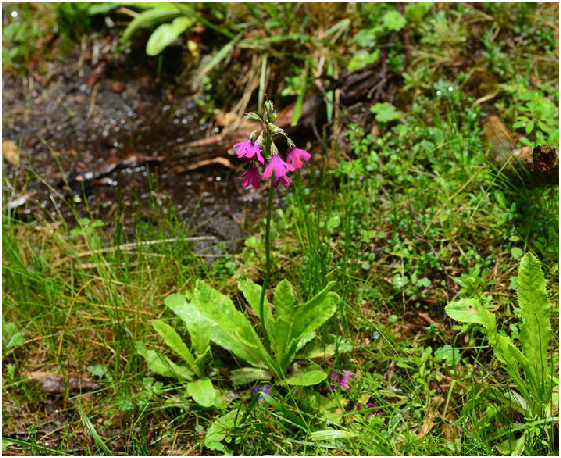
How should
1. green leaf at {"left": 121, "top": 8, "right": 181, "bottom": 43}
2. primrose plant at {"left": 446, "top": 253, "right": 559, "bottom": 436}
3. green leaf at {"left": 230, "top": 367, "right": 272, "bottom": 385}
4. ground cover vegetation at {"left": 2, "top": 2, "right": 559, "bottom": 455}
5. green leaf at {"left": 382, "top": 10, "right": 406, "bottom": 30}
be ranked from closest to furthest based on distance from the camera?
primrose plant at {"left": 446, "top": 253, "right": 559, "bottom": 436}, ground cover vegetation at {"left": 2, "top": 2, "right": 559, "bottom": 455}, green leaf at {"left": 230, "top": 367, "right": 272, "bottom": 385}, green leaf at {"left": 382, "top": 10, "right": 406, "bottom": 30}, green leaf at {"left": 121, "top": 8, "right": 181, "bottom": 43}

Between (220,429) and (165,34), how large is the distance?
2793 mm

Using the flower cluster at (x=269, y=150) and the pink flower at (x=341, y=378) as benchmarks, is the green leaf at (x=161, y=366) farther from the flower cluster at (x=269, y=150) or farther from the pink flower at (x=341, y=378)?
the flower cluster at (x=269, y=150)

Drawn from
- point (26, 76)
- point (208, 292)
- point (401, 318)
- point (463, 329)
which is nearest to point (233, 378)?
point (208, 292)

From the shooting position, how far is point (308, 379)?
2.50 meters

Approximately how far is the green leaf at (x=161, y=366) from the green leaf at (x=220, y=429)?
0.94ft

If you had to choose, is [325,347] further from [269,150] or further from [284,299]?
[269,150]

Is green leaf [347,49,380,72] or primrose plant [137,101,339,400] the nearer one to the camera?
primrose plant [137,101,339,400]

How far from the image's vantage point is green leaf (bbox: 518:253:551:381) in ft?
7.67

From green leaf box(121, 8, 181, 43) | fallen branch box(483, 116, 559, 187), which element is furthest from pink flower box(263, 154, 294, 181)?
green leaf box(121, 8, 181, 43)

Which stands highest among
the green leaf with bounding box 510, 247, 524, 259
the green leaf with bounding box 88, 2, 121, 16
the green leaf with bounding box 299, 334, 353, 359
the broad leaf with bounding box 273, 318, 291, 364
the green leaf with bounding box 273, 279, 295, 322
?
the green leaf with bounding box 88, 2, 121, 16

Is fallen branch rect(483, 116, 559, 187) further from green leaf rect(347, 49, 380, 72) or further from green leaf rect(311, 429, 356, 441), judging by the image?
green leaf rect(311, 429, 356, 441)

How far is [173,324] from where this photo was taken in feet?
9.53

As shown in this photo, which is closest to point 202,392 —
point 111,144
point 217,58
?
point 111,144

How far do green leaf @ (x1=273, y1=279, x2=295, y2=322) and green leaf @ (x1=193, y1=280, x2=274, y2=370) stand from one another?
146 mm
